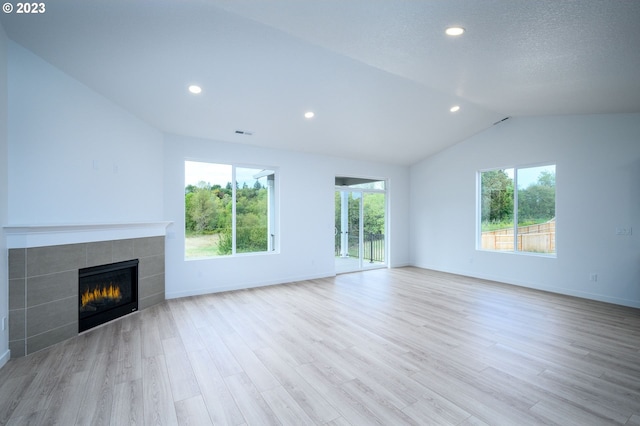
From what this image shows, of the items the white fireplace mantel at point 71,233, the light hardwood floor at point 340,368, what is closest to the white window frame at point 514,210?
the light hardwood floor at point 340,368

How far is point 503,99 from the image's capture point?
14.1 ft

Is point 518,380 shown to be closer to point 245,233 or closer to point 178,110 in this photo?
point 245,233

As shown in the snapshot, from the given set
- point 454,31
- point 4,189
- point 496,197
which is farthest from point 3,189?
point 496,197

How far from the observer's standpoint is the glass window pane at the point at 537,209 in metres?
5.29

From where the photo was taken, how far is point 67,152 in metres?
3.27

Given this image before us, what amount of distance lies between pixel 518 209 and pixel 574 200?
3.08ft

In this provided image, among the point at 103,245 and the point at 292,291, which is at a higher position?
the point at 103,245

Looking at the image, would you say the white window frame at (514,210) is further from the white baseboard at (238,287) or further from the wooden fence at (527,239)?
the white baseboard at (238,287)

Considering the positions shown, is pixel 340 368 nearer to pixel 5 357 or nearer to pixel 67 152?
pixel 5 357

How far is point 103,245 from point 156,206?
1061 mm

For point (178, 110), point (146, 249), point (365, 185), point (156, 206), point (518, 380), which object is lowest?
point (518, 380)

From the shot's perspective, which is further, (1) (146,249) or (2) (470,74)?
(1) (146,249)

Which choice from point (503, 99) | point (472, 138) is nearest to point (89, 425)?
point (503, 99)

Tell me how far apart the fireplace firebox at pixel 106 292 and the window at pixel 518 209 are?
21.8 feet
